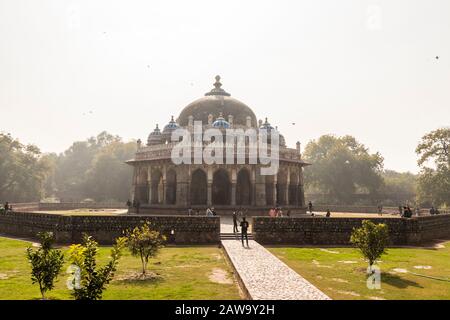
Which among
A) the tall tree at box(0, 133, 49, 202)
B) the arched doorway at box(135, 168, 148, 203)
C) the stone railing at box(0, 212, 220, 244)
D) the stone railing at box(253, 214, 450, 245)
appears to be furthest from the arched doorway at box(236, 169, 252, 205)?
the tall tree at box(0, 133, 49, 202)

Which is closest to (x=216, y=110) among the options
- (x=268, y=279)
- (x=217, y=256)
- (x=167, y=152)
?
(x=167, y=152)

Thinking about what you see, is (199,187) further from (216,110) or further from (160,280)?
(160,280)

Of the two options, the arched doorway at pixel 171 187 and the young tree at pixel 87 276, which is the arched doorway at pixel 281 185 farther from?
the young tree at pixel 87 276

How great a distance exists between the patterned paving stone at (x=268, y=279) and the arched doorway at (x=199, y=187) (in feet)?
56.9

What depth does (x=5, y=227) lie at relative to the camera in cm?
2136

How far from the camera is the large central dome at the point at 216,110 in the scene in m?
35.4

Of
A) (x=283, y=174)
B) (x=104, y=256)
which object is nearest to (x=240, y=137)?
(x=283, y=174)

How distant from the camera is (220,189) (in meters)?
31.2

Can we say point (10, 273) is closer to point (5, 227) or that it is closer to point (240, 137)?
point (5, 227)

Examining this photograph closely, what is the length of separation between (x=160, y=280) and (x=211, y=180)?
18293 millimetres

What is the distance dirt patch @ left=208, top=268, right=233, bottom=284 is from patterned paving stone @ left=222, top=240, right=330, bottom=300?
39 centimetres

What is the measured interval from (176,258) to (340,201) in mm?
43968

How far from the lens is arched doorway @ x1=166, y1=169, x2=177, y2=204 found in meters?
30.0
